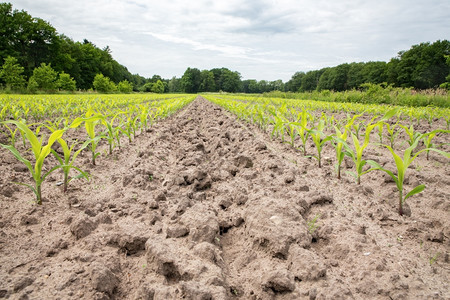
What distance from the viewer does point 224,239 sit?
1653 millimetres

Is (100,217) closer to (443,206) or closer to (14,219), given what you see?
(14,219)

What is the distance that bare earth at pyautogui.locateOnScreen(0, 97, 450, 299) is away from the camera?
1125 mm

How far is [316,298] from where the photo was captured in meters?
1.06

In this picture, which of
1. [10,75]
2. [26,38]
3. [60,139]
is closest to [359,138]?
[60,139]

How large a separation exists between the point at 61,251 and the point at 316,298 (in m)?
1.37

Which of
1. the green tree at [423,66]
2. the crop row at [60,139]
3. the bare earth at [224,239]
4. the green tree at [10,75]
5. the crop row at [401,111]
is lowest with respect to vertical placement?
the bare earth at [224,239]

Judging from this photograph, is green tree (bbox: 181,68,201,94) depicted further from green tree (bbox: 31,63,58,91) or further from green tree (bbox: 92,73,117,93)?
green tree (bbox: 31,63,58,91)

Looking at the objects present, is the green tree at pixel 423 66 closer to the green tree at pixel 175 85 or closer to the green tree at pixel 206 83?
the green tree at pixel 206 83

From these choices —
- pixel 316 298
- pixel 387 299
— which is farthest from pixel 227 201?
pixel 387 299

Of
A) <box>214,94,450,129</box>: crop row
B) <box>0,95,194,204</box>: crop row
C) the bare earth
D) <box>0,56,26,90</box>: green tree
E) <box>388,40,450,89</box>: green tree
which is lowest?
the bare earth

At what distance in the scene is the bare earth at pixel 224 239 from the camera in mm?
1125

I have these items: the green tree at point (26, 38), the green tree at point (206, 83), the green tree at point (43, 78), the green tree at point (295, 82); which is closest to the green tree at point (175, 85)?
the green tree at point (206, 83)

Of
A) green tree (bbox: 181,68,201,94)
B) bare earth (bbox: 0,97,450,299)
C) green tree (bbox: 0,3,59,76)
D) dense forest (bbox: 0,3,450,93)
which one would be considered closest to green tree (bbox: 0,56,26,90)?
dense forest (bbox: 0,3,450,93)

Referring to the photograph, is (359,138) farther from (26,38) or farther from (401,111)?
(26,38)
